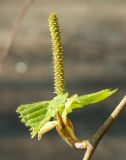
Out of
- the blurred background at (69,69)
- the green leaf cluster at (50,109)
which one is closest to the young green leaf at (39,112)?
the green leaf cluster at (50,109)

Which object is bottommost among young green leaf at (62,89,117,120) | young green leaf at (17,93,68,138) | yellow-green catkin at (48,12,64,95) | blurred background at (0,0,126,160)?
blurred background at (0,0,126,160)

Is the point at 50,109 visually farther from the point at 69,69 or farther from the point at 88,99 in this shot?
the point at 69,69

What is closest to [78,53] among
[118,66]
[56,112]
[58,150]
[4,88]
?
[118,66]

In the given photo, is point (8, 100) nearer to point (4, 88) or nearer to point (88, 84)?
point (4, 88)

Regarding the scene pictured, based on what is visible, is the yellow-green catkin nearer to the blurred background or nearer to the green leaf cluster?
the green leaf cluster

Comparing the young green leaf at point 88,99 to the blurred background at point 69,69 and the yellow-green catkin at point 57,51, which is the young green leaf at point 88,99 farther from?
the blurred background at point 69,69

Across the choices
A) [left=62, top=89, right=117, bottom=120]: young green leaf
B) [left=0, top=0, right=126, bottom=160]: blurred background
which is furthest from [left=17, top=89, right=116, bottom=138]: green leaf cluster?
[left=0, top=0, right=126, bottom=160]: blurred background
